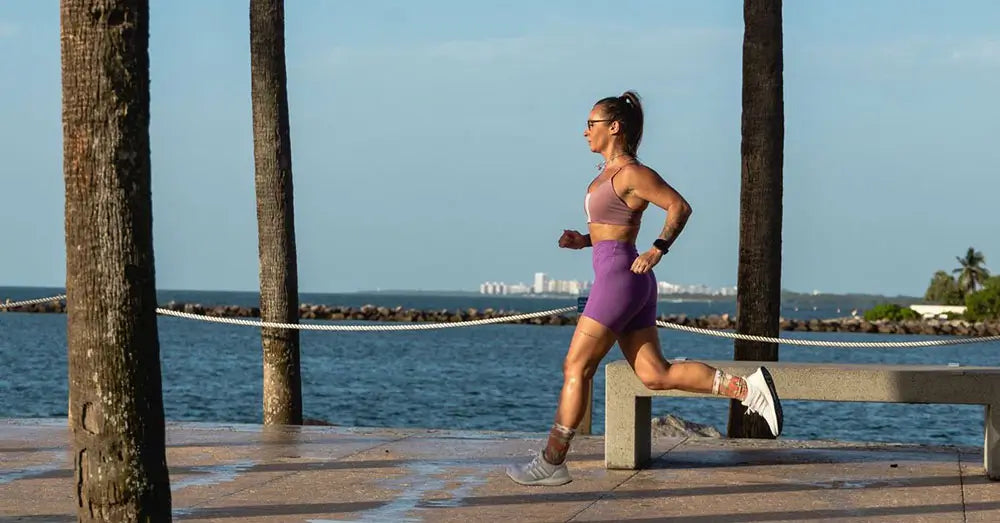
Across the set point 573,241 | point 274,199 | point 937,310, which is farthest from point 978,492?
point 937,310

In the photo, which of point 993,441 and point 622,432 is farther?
point 622,432

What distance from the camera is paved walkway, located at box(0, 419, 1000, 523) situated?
728cm

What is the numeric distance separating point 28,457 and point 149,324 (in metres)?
4.69

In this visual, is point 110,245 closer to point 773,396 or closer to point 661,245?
point 661,245

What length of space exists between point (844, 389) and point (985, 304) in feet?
382

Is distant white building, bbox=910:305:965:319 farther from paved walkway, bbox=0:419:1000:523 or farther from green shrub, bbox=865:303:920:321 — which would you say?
paved walkway, bbox=0:419:1000:523

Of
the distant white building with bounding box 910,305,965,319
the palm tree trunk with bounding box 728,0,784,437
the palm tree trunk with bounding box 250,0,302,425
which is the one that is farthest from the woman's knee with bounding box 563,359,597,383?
the distant white building with bounding box 910,305,965,319

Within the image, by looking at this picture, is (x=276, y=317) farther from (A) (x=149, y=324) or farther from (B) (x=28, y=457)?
(A) (x=149, y=324)

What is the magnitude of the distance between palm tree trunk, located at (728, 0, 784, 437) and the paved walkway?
146 cm

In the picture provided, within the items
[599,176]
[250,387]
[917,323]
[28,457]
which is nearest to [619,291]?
[599,176]

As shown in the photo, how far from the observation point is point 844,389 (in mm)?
8578

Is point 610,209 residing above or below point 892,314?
above

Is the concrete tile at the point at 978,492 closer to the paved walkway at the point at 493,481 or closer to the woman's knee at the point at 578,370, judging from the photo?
the paved walkway at the point at 493,481

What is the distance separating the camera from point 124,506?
17.1 ft
